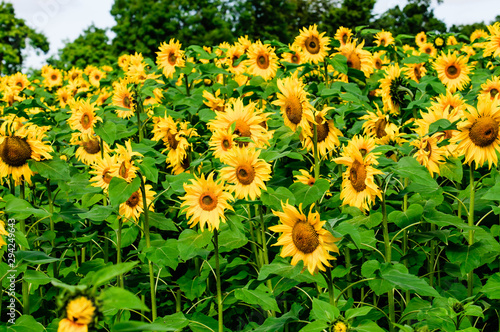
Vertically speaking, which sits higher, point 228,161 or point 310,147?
point 310,147

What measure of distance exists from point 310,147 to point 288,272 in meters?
1.28

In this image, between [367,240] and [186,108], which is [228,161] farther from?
[186,108]

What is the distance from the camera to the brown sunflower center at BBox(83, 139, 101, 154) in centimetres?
476

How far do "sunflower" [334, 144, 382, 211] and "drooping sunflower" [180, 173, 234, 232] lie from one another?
71 centimetres

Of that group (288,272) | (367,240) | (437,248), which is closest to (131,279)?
(288,272)

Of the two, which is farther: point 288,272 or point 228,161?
point 228,161

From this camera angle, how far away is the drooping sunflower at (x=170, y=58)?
5605 millimetres

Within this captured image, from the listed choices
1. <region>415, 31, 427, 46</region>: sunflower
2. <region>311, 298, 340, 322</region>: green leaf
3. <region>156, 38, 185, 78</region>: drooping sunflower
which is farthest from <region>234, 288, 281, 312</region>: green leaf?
<region>415, 31, 427, 46</region>: sunflower

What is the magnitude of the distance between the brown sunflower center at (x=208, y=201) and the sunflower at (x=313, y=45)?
2542 millimetres

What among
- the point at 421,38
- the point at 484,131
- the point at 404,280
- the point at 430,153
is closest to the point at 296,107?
the point at 430,153

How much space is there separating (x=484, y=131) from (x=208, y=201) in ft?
5.51

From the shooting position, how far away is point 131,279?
3.65 m

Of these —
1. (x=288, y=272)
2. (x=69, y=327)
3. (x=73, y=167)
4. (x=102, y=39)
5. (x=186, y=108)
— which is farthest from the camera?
(x=102, y=39)

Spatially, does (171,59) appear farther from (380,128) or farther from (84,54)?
(84,54)
